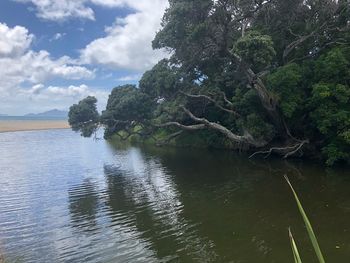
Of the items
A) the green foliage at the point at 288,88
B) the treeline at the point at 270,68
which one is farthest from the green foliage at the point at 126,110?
the green foliage at the point at 288,88

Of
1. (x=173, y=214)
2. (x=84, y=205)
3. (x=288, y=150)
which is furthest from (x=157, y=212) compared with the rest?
(x=288, y=150)

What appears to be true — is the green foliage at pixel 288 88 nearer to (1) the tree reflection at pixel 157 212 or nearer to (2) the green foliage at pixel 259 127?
(2) the green foliage at pixel 259 127

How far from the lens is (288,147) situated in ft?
95.2

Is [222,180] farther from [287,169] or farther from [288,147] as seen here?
[288,147]

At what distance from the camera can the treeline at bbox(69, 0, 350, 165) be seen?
25.3 m

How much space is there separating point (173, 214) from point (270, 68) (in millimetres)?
21355

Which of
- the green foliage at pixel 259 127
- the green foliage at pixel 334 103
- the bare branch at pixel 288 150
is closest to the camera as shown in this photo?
the green foliage at pixel 334 103

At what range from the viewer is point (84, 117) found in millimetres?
57156

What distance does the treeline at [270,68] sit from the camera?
82.9ft

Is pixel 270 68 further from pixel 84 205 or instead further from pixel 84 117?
pixel 84 117

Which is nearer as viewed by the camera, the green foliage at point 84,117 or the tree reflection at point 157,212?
the tree reflection at point 157,212

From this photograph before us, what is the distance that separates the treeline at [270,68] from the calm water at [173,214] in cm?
355

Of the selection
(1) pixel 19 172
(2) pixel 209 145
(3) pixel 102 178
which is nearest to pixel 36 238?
(3) pixel 102 178

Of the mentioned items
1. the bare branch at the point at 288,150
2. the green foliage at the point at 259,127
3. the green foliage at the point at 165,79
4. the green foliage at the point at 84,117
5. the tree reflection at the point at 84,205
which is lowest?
the tree reflection at the point at 84,205
